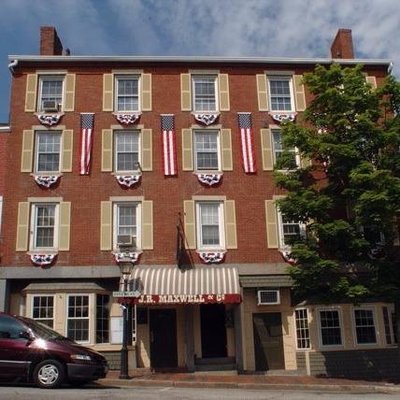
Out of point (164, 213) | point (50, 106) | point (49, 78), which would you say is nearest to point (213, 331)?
point (164, 213)

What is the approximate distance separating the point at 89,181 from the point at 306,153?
331 inches

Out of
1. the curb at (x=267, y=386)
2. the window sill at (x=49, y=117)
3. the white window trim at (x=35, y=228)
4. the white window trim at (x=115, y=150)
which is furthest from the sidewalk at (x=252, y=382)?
the window sill at (x=49, y=117)

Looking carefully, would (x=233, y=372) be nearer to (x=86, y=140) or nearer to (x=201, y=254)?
(x=201, y=254)

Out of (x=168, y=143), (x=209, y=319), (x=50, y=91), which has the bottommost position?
(x=209, y=319)

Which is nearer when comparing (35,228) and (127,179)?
(35,228)

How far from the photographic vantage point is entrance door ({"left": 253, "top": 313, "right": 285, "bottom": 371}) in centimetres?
2089

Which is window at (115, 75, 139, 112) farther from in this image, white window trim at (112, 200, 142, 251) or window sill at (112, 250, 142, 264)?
window sill at (112, 250, 142, 264)

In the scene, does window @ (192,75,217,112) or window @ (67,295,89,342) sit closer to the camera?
window @ (67,295,89,342)

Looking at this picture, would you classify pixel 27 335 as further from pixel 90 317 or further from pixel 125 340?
pixel 90 317

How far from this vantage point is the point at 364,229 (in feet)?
64.2

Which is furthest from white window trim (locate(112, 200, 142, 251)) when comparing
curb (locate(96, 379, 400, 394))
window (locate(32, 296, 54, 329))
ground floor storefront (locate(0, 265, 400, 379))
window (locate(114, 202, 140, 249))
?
curb (locate(96, 379, 400, 394))

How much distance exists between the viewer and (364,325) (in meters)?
20.8

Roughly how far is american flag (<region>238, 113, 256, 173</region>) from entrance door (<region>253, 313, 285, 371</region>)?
574 cm

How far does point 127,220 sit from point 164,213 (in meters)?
1.45
